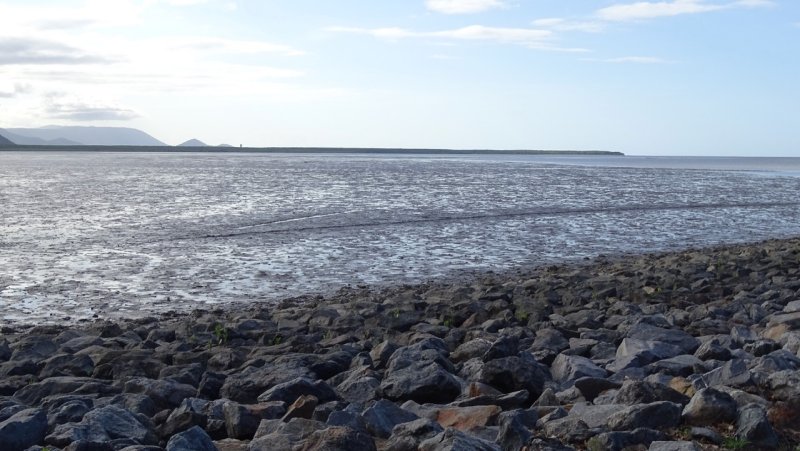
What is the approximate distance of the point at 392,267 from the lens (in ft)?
63.9

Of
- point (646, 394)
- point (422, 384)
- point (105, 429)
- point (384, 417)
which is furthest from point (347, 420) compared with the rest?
point (646, 394)

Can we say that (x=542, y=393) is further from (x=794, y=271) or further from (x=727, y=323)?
(x=794, y=271)

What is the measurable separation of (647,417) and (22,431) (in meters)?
4.33

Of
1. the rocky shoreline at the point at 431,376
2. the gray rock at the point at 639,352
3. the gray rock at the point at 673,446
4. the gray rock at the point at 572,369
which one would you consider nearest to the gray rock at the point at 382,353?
the rocky shoreline at the point at 431,376

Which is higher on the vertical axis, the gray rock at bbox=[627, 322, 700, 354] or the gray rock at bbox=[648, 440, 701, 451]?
the gray rock at bbox=[648, 440, 701, 451]

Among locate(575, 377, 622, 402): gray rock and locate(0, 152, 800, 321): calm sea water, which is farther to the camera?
locate(0, 152, 800, 321): calm sea water

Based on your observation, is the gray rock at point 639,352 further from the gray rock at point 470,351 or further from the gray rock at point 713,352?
the gray rock at point 470,351

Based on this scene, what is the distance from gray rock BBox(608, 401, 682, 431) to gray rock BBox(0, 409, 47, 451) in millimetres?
3997

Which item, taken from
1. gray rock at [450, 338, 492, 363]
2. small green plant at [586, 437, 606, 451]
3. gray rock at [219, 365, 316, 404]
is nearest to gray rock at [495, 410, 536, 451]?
small green plant at [586, 437, 606, 451]

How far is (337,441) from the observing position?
562 cm

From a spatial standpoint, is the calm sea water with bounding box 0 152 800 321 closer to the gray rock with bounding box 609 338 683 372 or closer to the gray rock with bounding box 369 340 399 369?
the gray rock with bounding box 369 340 399 369

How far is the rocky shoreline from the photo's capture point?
602cm

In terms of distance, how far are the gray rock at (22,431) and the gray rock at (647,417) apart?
400 cm

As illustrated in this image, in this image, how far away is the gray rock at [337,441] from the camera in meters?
5.59
